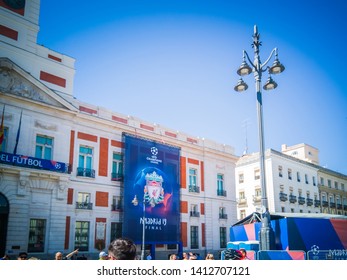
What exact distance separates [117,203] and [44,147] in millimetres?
6319

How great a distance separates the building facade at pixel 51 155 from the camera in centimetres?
1831

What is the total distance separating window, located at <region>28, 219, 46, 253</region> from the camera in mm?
18391

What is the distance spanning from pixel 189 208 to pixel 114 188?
23.9 feet

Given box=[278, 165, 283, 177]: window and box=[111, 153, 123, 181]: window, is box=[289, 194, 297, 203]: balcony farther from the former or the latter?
box=[111, 153, 123, 181]: window

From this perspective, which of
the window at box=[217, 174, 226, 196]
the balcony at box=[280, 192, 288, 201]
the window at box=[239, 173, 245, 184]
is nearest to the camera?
the window at box=[217, 174, 226, 196]

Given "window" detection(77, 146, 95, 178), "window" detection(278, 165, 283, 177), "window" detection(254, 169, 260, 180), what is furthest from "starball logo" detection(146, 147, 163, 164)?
"window" detection(278, 165, 283, 177)

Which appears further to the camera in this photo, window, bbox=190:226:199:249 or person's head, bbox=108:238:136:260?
window, bbox=190:226:199:249

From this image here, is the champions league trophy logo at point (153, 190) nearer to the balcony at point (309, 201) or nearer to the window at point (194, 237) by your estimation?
the window at point (194, 237)

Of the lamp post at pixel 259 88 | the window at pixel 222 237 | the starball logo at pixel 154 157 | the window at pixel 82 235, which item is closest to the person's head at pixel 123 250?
the lamp post at pixel 259 88

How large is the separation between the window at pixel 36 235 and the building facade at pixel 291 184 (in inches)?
1007

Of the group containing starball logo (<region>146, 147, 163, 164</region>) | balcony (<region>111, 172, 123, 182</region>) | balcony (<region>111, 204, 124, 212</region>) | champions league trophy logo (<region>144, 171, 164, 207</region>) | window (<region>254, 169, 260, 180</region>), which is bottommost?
balcony (<region>111, 204, 124, 212</region>)

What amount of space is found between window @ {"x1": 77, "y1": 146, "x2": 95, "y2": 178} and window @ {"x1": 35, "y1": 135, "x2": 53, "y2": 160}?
7.01 feet
